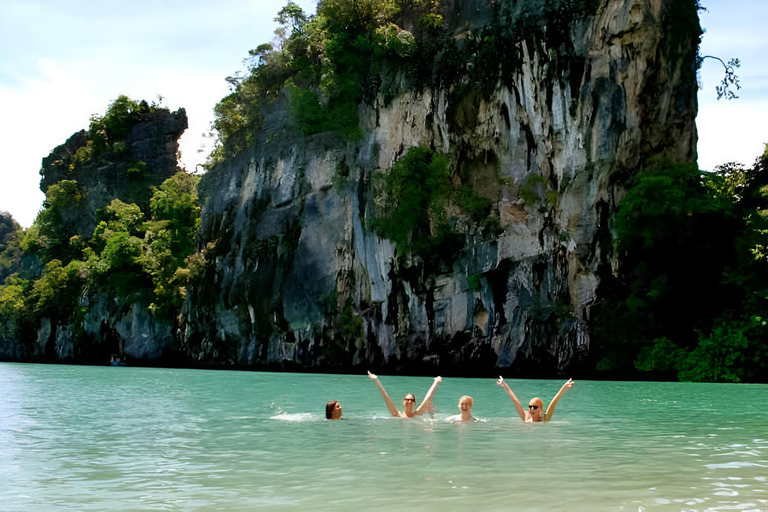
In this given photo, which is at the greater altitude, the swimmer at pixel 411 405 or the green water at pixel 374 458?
the swimmer at pixel 411 405

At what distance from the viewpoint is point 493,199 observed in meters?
31.2

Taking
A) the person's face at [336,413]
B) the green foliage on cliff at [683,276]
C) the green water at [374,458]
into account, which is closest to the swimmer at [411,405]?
the green water at [374,458]

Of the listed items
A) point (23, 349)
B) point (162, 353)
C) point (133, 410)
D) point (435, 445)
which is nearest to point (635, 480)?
point (435, 445)

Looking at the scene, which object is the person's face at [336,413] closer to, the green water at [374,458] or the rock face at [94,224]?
the green water at [374,458]

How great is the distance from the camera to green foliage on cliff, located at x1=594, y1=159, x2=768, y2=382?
2441 centimetres

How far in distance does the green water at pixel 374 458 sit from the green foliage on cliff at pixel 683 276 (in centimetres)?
1047

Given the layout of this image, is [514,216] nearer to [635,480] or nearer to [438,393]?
[438,393]

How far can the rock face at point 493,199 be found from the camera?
92.5 feet

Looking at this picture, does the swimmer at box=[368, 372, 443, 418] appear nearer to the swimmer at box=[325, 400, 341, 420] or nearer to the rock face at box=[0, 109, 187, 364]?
the swimmer at box=[325, 400, 341, 420]

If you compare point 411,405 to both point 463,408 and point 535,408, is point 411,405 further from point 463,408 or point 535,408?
point 535,408

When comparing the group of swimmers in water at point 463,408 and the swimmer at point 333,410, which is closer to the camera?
the group of swimmers in water at point 463,408

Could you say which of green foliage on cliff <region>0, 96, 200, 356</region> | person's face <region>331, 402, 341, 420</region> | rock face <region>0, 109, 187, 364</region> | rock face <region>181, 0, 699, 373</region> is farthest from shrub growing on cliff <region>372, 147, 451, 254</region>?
person's face <region>331, 402, 341, 420</region>

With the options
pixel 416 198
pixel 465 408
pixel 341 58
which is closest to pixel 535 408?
pixel 465 408

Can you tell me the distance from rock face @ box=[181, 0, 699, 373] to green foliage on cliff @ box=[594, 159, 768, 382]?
116cm
